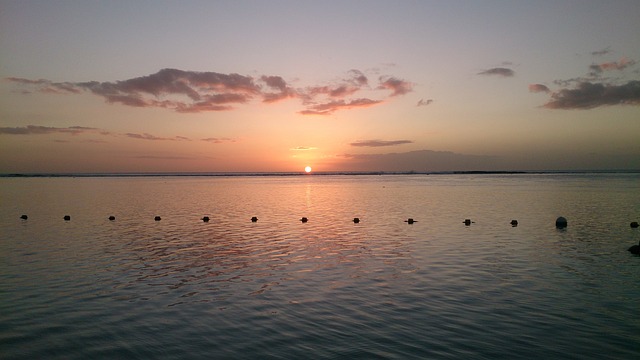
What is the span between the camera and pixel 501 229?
4253cm

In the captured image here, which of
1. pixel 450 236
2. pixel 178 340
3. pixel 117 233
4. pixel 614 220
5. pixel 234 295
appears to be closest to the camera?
pixel 178 340

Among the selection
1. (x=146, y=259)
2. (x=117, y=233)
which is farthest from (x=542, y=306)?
(x=117, y=233)

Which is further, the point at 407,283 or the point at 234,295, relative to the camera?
the point at 407,283

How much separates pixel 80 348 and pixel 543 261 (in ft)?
83.6

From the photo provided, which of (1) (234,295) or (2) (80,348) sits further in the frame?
(1) (234,295)

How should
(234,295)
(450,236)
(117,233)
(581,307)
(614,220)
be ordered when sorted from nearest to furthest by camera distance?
(581,307) < (234,295) < (450,236) < (117,233) < (614,220)

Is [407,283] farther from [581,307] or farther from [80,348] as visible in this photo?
[80,348]

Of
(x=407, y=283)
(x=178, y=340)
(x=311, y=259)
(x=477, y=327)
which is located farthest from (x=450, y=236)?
(x=178, y=340)

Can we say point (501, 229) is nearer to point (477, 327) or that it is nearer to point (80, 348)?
point (477, 327)

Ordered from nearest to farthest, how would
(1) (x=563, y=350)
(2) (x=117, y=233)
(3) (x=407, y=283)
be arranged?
(1) (x=563, y=350) < (3) (x=407, y=283) < (2) (x=117, y=233)

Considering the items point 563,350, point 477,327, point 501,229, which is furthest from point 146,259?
point 501,229

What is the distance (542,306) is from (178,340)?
14.3 m

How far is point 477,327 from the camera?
15422 millimetres

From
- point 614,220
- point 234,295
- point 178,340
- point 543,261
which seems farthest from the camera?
point 614,220
